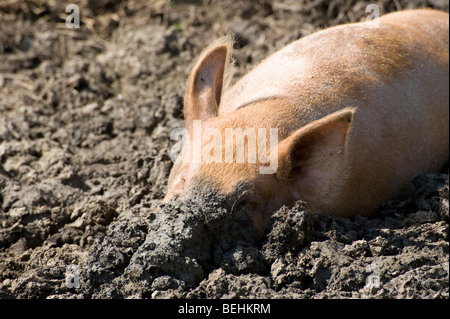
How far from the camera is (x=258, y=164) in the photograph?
3941mm

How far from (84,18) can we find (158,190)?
3.34m

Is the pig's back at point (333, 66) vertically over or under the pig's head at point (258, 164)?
over

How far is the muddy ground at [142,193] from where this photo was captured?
3562mm

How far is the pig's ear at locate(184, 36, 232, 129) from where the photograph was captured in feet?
14.3

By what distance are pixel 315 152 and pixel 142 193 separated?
1516mm

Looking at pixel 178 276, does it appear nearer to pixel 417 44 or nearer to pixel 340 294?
pixel 340 294

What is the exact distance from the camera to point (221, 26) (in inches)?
283

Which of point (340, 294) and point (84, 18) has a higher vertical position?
point (84, 18)

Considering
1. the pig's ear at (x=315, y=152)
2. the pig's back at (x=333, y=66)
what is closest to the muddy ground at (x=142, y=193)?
Result: the pig's ear at (x=315, y=152)

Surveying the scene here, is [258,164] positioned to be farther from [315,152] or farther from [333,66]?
[333,66]

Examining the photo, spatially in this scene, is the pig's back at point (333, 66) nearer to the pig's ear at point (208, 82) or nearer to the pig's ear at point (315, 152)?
the pig's ear at point (208, 82)
